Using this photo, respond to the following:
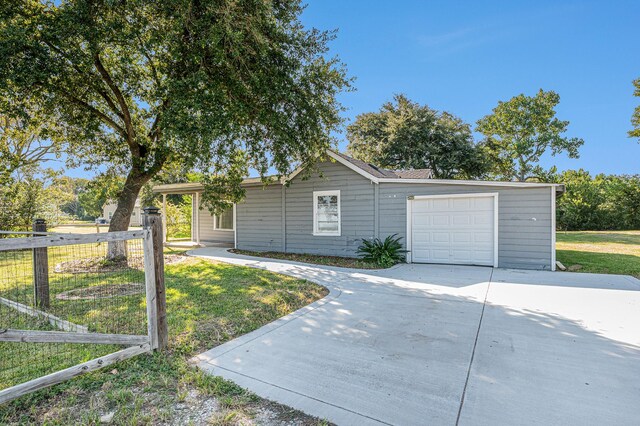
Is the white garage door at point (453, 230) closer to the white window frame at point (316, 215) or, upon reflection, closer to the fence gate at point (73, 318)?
the white window frame at point (316, 215)

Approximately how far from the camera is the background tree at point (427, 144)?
22.0 m

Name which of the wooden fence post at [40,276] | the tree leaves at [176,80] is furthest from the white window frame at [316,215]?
the wooden fence post at [40,276]

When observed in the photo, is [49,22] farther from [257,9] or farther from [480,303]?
[480,303]

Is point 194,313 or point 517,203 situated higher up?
point 517,203

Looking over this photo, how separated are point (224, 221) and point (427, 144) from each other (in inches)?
595

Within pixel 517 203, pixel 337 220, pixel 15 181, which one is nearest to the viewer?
pixel 517 203

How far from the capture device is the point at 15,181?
1391 centimetres

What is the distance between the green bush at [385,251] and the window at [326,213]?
1397 mm

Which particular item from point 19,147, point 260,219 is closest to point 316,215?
point 260,219

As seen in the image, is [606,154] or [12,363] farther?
[606,154]

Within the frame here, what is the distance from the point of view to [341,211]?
10.2 meters

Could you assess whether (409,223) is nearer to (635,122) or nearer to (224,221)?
(224,221)

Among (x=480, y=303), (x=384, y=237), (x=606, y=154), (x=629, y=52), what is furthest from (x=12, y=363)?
(x=606, y=154)

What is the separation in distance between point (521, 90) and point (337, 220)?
2474 cm
